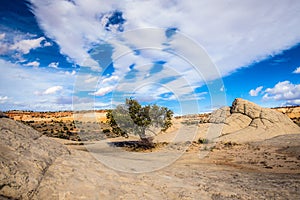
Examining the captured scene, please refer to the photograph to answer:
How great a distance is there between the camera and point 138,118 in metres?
23.3

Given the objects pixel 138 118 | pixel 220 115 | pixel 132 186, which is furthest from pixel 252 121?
pixel 132 186

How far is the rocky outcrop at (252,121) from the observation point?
2875 centimetres

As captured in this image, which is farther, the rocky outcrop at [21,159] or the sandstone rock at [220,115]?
the sandstone rock at [220,115]

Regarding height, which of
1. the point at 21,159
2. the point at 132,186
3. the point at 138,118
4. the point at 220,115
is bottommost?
the point at 132,186

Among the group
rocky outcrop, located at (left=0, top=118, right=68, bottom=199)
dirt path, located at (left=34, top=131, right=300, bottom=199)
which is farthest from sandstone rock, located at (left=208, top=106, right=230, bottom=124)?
rocky outcrop, located at (left=0, top=118, right=68, bottom=199)

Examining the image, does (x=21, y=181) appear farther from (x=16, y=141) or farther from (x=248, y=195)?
(x=248, y=195)

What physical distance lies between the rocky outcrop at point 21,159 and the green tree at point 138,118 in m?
15.5

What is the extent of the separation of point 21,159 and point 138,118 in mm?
17676

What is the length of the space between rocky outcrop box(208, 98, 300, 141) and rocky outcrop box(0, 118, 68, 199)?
85.0 ft

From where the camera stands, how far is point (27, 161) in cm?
588

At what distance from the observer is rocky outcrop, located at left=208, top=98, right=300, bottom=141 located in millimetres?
28750

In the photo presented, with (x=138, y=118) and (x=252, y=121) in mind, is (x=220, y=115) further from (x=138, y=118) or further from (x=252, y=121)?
(x=138, y=118)

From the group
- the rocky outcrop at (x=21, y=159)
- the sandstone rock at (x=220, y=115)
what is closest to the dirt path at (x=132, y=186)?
the rocky outcrop at (x=21, y=159)

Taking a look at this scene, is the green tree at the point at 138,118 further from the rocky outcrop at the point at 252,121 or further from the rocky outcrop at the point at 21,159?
the rocky outcrop at the point at 21,159
